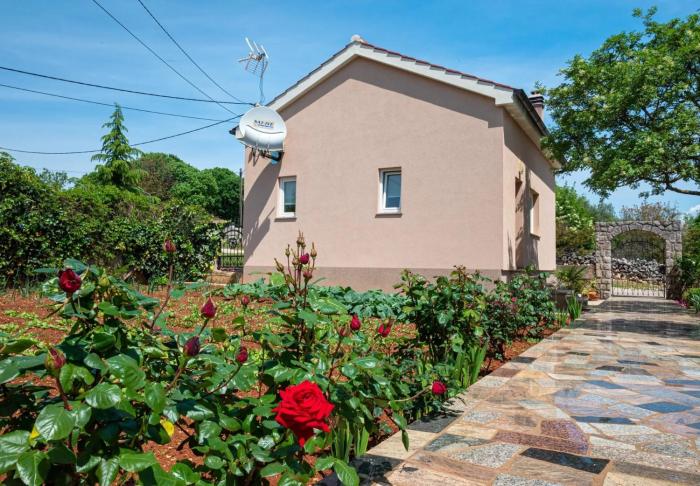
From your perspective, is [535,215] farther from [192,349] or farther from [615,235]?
[192,349]

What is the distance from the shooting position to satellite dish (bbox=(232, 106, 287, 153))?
1169cm

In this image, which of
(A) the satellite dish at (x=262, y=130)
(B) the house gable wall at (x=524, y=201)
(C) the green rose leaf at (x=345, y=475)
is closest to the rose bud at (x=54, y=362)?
(C) the green rose leaf at (x=345, y=475)

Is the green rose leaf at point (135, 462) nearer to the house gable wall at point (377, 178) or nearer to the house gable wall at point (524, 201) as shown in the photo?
the house gable wall at point (377, 178)

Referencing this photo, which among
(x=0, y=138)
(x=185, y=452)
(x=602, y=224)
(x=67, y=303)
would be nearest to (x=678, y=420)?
(x=185, y=452)

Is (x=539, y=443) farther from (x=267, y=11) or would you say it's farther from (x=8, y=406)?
(x=267, y=11)

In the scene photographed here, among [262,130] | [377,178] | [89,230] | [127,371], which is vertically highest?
[262,130]

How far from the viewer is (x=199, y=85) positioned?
17906 mm

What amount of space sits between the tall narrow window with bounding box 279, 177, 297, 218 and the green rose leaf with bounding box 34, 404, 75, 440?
37.7 ft

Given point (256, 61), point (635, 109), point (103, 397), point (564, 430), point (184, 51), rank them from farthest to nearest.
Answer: point (184, 51)
point (256, 61)
point (635, 109)
point (564, 430)
point (103, 397)

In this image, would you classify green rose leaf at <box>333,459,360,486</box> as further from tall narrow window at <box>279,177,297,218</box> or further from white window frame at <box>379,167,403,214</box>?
tall narrow window at <box>279,177,297,218</box>

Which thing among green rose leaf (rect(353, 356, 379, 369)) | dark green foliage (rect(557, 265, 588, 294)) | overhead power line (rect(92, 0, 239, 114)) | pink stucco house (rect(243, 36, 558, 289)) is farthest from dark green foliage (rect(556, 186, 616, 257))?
green rose leaf (rect(353, 356, 379, 369))

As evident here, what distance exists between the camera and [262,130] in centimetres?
1200

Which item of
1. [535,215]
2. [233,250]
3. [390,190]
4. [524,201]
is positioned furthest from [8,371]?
[535,215]

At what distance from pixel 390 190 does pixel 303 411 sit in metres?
10.2
